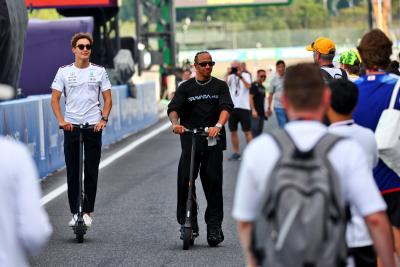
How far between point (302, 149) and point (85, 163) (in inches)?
306

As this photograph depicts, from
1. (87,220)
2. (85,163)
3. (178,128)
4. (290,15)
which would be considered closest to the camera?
(178,128)

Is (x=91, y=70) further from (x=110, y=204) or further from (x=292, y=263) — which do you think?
(x=292, y=263)

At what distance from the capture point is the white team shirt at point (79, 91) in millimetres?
12070

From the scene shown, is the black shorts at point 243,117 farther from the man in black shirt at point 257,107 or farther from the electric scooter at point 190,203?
the electric scooter at point 190,203

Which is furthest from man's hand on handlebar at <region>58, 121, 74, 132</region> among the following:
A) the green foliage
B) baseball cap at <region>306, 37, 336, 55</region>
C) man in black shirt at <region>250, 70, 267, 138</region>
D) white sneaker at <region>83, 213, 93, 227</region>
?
the green foliage

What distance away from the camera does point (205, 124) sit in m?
11.3

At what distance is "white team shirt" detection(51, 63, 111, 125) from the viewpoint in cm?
1207

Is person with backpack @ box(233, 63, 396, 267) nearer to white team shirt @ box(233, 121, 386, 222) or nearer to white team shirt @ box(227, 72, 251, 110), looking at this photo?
white team shirt @ box(233, 121, 386, 222)

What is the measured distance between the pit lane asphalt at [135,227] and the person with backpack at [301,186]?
5.39m

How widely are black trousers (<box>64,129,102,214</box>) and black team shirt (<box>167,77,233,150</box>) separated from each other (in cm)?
119

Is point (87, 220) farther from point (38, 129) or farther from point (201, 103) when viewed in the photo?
point (38, 129)

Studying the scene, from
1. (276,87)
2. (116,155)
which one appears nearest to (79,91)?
(276,87)

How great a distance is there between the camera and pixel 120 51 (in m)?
41.0

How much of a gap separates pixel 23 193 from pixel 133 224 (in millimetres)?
8525
